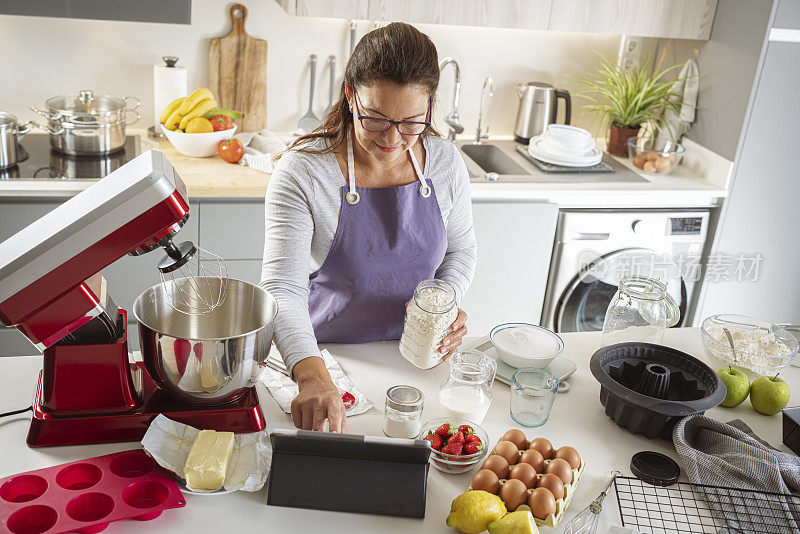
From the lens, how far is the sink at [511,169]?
3.05 m

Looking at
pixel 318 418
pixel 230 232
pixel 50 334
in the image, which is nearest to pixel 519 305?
pixel 230 232

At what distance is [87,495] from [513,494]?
0.67 metres

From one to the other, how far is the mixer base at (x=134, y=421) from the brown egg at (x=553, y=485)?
506 millimetres

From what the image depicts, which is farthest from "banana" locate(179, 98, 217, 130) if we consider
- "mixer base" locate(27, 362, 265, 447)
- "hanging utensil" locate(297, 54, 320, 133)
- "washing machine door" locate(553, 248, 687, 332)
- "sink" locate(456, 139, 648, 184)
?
"mixer base" locate(27, 362, 265, 447)

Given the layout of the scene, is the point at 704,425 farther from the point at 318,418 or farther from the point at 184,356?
the point at 184,356

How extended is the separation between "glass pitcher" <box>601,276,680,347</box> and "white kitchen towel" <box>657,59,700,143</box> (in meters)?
1.77

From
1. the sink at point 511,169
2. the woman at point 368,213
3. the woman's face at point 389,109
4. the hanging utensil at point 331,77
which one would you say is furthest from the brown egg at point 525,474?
the hanging utensil at point 331,77

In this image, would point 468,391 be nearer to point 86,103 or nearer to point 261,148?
point 261,148

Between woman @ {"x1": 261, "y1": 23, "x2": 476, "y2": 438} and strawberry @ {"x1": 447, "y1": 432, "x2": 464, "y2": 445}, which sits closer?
strawberry @ {"x1": 447, "y1": 432, "x2": 464, "y2": 445}

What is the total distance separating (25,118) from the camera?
308 centimetres

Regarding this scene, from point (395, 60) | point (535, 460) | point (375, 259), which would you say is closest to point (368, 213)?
point (375, 259)

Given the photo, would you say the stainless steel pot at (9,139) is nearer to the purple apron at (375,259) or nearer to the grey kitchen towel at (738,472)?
the purple apron at (375,259)

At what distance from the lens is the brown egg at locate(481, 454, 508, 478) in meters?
1.32

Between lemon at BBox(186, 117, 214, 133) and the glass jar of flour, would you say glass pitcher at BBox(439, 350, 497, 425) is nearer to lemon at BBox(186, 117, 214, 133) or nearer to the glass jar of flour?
the glass jar of flour
